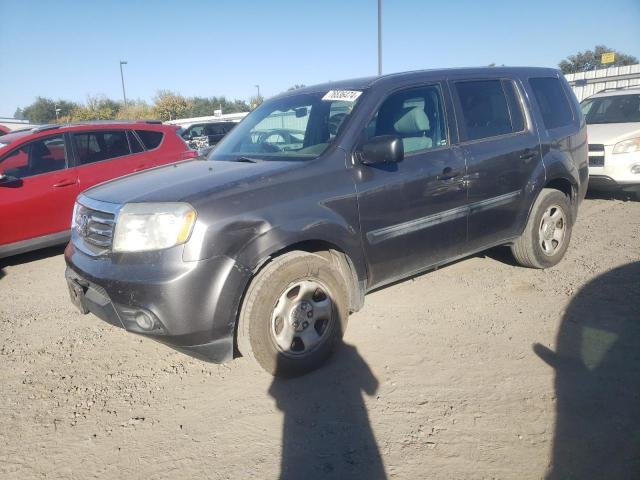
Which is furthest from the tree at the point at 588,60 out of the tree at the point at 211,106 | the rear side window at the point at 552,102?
the rear side window at the point at 552,102

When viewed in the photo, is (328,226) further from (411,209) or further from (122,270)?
(122,270)

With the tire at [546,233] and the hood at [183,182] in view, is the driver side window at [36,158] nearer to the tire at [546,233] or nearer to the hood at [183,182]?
the hood at [183,182]

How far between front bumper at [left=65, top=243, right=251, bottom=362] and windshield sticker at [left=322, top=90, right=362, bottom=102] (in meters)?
1.56

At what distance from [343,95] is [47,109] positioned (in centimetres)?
6540

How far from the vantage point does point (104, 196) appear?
120 inches

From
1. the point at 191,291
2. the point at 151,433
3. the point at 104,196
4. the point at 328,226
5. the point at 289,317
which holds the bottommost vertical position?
the point at 151,433

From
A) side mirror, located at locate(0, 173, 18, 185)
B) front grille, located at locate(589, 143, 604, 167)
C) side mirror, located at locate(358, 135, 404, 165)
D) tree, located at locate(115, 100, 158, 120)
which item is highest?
tree, located at locate(115, 100, 158, 120)

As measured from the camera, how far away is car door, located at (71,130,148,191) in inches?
240

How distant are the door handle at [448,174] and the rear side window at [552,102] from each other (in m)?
1.45

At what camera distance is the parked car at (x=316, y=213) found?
2.63m

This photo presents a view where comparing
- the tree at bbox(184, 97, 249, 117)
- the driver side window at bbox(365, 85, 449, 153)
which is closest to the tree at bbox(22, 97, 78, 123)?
the tree at bbox(184, 97, 249, 117)

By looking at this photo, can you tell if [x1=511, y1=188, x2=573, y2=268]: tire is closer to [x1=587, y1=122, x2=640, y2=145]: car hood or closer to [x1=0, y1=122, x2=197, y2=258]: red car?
[x1=587, y1=122, x2=640, y2=145]: car hood

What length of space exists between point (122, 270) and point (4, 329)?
2.20 metres

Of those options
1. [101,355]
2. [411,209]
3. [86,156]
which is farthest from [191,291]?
[86,156]
